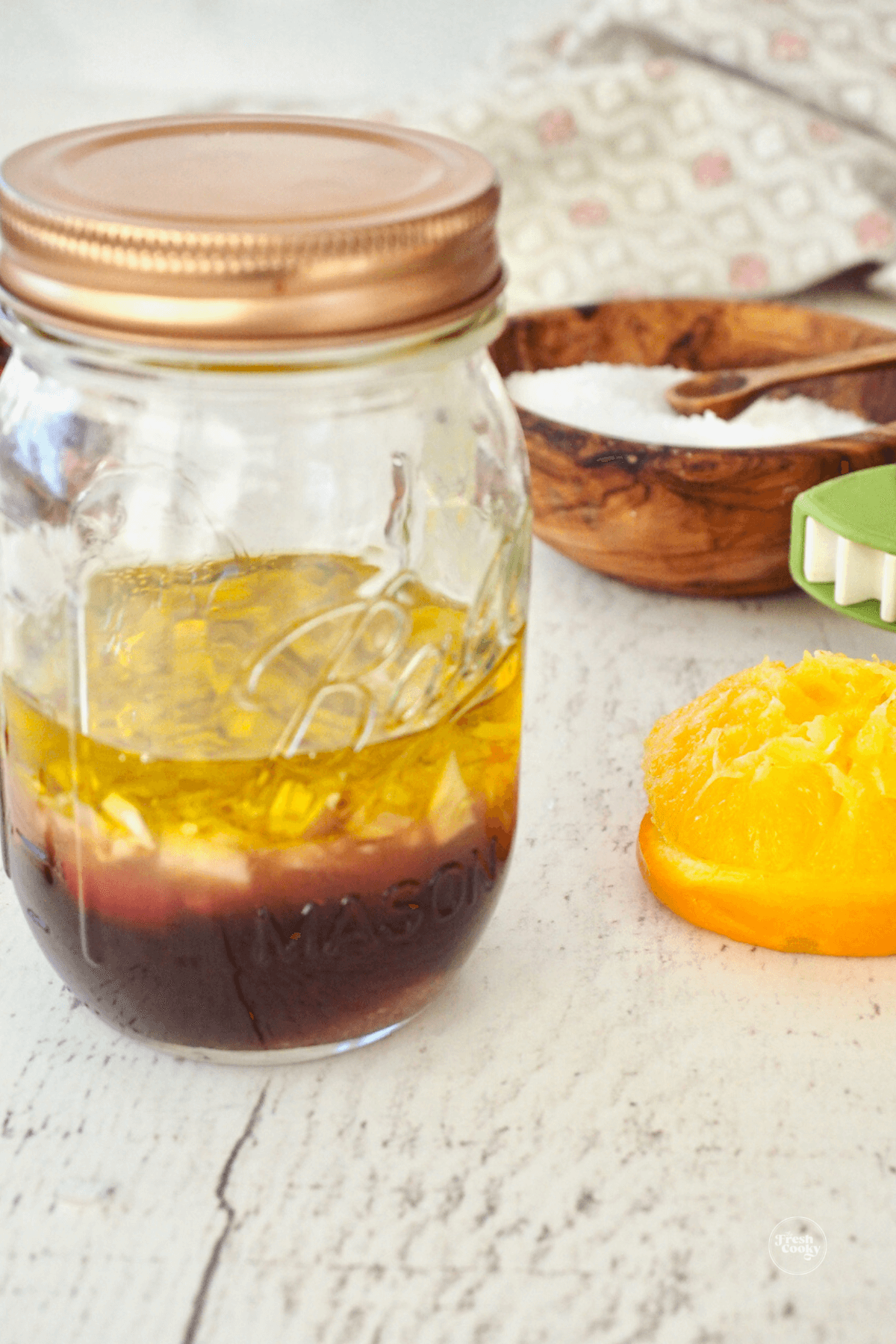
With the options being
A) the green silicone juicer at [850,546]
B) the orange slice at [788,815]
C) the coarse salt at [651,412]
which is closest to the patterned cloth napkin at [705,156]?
the coarse salt at [651,412]

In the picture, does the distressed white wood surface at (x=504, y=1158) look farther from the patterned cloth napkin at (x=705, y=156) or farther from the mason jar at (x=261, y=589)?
the patterned cloth napkin at (x=705, y=156)

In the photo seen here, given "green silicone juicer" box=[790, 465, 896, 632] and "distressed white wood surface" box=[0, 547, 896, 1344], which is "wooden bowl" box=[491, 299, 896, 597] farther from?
"distressed white wood surface" box=[0, 547, 896, 1344]

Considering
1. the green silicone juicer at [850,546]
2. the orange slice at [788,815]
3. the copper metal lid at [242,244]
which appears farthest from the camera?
the green silicone juicer at [850,546]

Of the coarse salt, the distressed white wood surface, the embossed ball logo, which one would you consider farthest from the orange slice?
the coarse salt

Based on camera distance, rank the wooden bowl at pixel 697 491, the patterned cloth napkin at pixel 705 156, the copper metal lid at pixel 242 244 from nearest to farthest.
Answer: the copper metal lid at pixel 242 244
the wooden bowl at pixel 697 491
the patterned cloth napkin at pixel 705 156

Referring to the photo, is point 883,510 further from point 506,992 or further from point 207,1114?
point 207,1114
